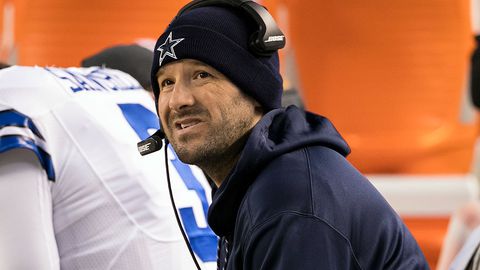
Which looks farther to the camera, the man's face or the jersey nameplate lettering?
the jersey nameplate lettering

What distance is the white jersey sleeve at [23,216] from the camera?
5.30 ft

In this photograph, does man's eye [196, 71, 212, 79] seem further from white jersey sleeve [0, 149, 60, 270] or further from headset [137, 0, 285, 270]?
white jersey sleeve [0, 149, 60, 270]

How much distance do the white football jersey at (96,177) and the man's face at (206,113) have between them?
0.90ft

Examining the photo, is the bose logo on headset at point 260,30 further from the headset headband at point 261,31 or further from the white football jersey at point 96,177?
the white football jersey at point 96,177

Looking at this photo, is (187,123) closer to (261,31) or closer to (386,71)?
(261,31)

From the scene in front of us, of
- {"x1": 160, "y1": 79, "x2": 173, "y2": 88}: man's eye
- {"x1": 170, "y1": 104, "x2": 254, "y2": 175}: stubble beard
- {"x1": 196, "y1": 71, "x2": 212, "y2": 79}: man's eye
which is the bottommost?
{"x1": 170, "y1": 104, "x2": 254, "y2": 175}: stubble beard

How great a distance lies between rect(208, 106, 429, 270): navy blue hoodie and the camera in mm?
1249

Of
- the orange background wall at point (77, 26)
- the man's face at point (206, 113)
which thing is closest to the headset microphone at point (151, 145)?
the man's face at point (206, 113)

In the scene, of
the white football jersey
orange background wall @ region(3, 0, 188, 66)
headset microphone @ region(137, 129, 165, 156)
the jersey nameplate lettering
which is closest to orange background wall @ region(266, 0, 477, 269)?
orange background wall @ region(3, 0, 188, 66)

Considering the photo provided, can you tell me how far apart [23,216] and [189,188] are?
44 centimetres

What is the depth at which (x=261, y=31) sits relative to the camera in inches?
58.8

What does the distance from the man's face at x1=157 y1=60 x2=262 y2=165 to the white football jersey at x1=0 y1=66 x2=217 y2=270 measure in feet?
0.90

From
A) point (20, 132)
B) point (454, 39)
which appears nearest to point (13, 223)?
point (20, 132)

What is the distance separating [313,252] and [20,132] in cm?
65
